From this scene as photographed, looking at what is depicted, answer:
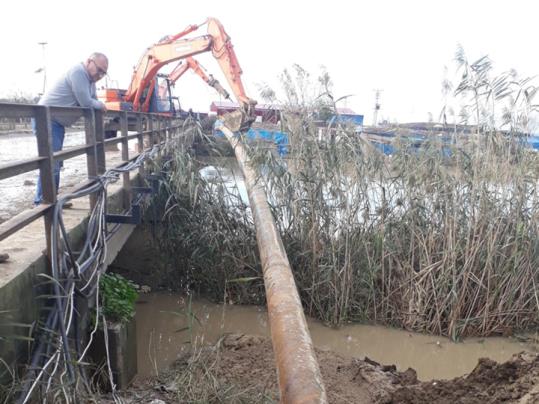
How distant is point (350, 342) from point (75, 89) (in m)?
3.79

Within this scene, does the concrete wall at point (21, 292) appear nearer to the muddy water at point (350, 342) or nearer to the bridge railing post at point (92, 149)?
the bridge railing post at point (92, 149)

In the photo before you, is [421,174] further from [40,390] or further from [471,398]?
[40,390]

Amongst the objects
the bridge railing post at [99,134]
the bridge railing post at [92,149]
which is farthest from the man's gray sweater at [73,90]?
the bridge railing post at [92,149]

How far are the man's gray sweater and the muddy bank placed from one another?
2633 millimetres

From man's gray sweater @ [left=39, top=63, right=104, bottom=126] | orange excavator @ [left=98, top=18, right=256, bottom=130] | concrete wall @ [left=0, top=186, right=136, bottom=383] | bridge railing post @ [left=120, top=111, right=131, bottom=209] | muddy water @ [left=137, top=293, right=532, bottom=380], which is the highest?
orange excavator @ [left=98, top=18, right=256, bottom=130]

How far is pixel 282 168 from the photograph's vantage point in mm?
5219

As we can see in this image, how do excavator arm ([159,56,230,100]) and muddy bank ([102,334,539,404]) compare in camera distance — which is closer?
muddy bank ([102,334,539,404])

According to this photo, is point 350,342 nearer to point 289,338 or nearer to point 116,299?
point 116,299

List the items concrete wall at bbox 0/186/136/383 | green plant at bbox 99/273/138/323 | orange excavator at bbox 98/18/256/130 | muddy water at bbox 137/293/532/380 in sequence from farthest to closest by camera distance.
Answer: orange excavator at bbox 98/18/256/130, muddy water at bbox 137/293/532/380, green plant at bbox 99/273/138/323, concrete wall at bbox 0/186/136/383

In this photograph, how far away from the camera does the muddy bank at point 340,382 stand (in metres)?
3.01

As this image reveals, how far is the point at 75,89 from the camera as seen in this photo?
14.8 ft

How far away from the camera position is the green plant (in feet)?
11.6

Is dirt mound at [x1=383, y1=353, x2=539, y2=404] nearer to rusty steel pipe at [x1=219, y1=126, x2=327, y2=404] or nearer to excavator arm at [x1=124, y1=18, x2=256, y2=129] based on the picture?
rusty steel pipe at [x1=219, y1=126, x2=327, y2=404]

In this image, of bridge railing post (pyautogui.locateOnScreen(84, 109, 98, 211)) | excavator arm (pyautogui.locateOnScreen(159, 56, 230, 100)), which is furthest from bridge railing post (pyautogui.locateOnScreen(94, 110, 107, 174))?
excavator arm (pyautogui.locateOnScreen(159, 56, 230, 100))
